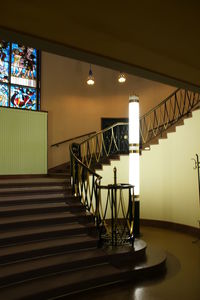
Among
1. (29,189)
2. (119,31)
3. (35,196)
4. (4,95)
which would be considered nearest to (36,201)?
(35,196)

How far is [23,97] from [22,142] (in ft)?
5.47

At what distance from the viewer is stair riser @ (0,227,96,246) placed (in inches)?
150

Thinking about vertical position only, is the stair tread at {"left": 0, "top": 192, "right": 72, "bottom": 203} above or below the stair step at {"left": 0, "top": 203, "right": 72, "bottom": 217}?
above

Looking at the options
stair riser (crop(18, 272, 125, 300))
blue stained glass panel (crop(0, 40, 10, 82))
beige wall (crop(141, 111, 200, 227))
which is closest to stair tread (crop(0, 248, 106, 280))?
stair riser (crop(18, 272, 125, 300))

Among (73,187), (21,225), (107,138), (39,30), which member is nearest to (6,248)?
(21,225)

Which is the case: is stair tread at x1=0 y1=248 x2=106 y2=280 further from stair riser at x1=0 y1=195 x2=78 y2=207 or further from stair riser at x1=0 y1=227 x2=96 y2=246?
stair riser at x1=0 y1=195 x2=78 y2=207

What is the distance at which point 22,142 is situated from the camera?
7688 mm

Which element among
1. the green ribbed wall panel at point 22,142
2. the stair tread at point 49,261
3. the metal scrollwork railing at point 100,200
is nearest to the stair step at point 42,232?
the metal scrollwork railing at point 100,200

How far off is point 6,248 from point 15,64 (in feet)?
21.3

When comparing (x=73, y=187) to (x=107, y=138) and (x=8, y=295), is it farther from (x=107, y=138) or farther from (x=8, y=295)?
(x=107, y=138)

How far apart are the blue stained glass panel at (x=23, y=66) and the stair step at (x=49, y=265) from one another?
6308 millimetres

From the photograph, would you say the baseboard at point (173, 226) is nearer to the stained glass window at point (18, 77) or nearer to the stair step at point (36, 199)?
the stair step at point (36, 199)

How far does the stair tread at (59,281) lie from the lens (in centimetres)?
291

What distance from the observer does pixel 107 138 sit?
931cm
